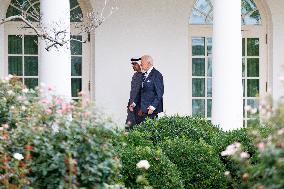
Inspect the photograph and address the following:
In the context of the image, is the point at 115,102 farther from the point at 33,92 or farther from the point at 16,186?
the point at 16,186

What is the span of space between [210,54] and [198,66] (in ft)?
0.99

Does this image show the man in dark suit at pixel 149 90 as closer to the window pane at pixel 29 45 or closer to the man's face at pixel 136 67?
the man's face at pixel 136 67

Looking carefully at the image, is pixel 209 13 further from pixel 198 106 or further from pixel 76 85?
pixel 76 85

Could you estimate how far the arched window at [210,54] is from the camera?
13203 millimetres

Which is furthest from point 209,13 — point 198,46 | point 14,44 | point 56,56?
point 56,56

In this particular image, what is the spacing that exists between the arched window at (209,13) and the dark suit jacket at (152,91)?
6.85ft

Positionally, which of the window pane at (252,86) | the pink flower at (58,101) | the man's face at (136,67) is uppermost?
the man's face at (136,67)

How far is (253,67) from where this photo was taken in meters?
13.4

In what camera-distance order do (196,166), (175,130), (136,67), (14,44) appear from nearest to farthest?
1. (196,166)
2. (175,130)
3. (136,67)
4. (14,44)

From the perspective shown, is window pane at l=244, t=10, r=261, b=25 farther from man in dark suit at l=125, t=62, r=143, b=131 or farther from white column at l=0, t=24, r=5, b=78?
white column at l=0, t=24, r=5, b=78

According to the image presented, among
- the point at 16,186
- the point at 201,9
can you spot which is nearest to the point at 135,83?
the point at 201,9

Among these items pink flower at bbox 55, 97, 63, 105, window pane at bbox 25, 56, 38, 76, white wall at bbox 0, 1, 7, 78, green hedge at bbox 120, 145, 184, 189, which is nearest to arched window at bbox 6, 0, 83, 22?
white wall at bbox 0, 1, 7, 78

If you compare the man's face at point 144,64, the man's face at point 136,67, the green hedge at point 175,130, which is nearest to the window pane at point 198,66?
the man's face at point 136,67

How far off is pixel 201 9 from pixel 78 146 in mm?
8497
